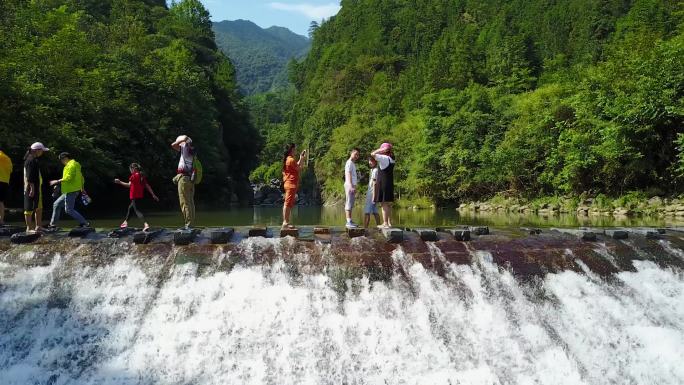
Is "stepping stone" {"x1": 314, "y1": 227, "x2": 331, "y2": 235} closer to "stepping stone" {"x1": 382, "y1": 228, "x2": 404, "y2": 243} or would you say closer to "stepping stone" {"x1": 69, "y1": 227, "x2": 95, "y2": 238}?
"stepping stone" {"x1": 382, "y1": 228, "x2": 404, "y2": 243}

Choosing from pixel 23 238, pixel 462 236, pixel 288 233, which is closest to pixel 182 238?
pixel 288 233

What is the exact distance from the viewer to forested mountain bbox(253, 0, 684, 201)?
29.8 m

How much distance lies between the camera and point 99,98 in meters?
33.6

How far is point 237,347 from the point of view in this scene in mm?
7711

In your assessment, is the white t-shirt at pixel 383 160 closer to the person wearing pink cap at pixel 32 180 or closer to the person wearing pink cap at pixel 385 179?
the person wearing pink cap at pixel 385 179

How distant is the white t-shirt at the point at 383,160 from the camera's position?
37.9ft

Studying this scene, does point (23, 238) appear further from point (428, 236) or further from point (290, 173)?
point (428, 236)

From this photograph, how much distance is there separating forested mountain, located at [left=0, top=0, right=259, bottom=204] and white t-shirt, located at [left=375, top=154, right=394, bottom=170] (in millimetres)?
20303

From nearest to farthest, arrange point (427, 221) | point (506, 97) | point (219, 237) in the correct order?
point (219, 237) < point (427, 221) < point (506, 97)

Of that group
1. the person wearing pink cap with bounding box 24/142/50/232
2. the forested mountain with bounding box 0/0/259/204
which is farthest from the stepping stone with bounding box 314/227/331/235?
the forested mountain with bounding box 0/0/259/204

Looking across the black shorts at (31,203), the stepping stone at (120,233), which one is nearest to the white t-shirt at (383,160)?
the stepping stone at (120,233)

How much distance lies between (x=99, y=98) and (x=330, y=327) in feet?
101

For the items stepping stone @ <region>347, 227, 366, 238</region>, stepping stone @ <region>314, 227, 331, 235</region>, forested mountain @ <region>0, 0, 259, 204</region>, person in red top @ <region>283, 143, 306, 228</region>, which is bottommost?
stepping stone @ <region>314, 227, 331, 235</region>

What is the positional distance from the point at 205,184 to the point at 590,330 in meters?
48.8
